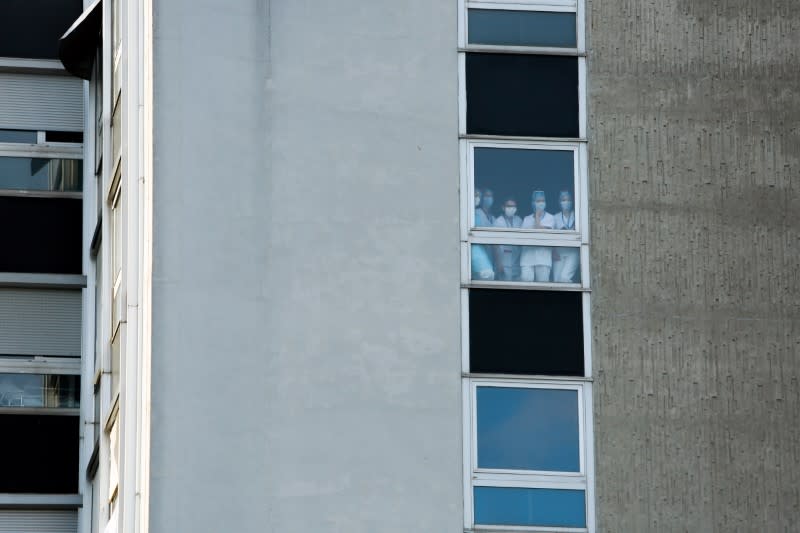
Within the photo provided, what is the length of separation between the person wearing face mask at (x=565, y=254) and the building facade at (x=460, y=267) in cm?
2

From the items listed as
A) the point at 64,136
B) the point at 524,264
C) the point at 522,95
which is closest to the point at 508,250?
the point at 524,264

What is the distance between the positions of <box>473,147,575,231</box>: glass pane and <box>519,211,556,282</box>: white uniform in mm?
15

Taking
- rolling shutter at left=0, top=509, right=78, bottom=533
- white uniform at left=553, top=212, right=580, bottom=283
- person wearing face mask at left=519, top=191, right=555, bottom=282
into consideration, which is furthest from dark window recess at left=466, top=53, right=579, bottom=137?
rolling shutter at left=0, top=509, right=78, bottom=533

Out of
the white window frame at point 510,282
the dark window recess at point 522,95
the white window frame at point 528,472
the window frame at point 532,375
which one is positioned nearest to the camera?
the white window frame at point 528,472

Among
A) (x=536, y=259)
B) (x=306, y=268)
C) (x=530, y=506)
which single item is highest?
(x=536, y=259)

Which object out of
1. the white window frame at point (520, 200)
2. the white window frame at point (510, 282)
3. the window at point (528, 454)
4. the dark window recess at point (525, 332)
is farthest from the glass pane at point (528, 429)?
the white window frame at point (520, 200)

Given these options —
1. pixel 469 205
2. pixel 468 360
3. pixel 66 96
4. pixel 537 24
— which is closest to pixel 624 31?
pixel 537 24

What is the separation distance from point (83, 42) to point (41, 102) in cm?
150

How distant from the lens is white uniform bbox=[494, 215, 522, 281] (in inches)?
855

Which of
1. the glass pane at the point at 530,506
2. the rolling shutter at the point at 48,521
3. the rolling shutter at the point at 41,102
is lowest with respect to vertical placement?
the rolling shutter at the point at 48,521

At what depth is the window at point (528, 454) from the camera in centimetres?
2102

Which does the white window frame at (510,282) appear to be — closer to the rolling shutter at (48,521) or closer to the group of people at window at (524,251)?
the group of people at window at (524,251)

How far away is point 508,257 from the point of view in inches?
858

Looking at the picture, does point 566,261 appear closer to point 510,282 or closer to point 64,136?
point 510,282
